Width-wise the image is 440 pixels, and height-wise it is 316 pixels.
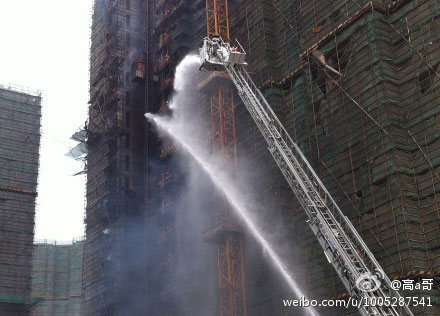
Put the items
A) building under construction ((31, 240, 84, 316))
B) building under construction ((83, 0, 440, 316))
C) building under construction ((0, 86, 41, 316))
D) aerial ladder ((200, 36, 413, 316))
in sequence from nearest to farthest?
1. aerial ladder ((200, 36, 413, 316))
2. building under construction ((83, 0, 440, 316))
3. building under construction ((0, 86, 41, 316))
4. building under construction ((31, 240, 84, 316))

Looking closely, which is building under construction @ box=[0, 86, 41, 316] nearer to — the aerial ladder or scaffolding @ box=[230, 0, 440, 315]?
scaffolding @ box=[230, 0, 440, 315]

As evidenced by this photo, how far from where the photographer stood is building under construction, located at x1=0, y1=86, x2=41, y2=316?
65.6 meters

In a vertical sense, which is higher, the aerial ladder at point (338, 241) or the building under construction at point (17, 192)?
the building under construction at point (17, 192)

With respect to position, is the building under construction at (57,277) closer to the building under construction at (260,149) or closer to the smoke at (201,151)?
the building under construction at (260,149)

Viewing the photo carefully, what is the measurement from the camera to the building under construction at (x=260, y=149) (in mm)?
34125

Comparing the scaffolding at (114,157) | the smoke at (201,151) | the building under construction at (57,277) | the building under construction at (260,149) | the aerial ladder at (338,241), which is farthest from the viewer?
the building under construction at (57,277)

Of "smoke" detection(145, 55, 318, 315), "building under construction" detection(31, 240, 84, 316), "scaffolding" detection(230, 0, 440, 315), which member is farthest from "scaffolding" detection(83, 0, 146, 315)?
"building under construction" detection(31, 240, 84, 316)

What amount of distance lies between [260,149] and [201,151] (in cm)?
785

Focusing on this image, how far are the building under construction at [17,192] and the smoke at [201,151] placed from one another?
693 inches

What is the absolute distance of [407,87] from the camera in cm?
3556

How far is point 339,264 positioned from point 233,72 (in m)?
16.1

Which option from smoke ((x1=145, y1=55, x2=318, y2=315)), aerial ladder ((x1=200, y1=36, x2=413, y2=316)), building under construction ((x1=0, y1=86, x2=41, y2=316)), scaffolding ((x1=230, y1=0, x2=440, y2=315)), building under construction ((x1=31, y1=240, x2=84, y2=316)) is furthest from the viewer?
building under construction ((x1=31, y1=240, x2=84, y2=316))

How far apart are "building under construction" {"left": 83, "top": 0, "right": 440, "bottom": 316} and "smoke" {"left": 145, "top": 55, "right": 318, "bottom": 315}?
0.59 metres

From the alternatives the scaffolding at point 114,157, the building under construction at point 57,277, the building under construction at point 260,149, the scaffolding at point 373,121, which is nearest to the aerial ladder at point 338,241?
the scaffolding at point 373,121
